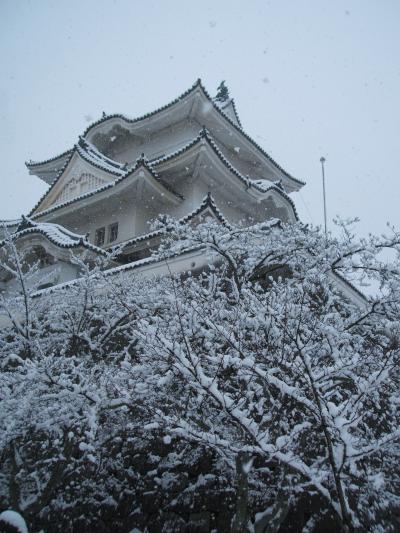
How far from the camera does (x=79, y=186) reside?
18.5 meters

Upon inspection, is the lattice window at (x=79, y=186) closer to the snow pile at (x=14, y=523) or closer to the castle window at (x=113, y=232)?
the castle window at (x=113, y=232)

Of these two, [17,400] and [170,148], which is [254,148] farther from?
[17,400]

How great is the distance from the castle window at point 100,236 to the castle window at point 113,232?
0.32 meters

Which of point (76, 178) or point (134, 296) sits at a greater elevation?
point (76, 178)

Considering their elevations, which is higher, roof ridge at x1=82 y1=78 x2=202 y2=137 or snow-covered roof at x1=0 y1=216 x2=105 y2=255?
roof ridge at x1=82 y1=78 x2=202 y2=137

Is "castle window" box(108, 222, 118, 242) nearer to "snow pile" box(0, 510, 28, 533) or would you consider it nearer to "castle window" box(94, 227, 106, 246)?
"castle window" box(94, 227, 106, 246)

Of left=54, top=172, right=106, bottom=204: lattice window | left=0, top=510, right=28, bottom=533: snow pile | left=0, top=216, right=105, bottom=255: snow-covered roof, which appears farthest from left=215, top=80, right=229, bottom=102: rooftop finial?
left=0, top=510, right=28, bottom=533: snow pile

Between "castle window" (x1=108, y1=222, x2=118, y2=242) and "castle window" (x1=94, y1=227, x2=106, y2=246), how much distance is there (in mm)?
322

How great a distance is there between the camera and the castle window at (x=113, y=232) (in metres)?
17.0

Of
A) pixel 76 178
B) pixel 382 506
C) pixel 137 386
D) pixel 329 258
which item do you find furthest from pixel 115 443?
pixel 76 178

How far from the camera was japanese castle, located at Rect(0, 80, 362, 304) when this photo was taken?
Answer: 1447 cm

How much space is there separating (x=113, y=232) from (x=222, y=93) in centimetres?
1363

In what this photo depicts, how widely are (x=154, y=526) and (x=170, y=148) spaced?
55.7 feet

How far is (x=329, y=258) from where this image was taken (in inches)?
318
